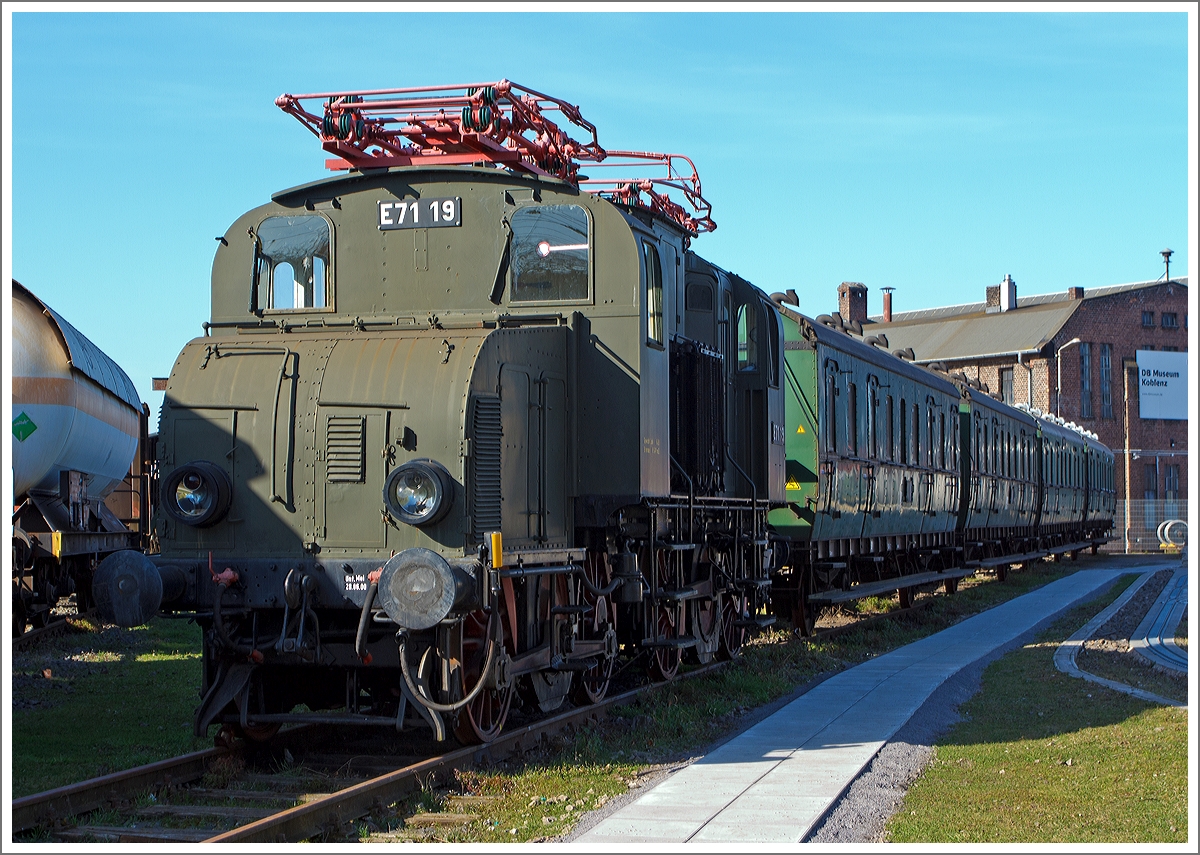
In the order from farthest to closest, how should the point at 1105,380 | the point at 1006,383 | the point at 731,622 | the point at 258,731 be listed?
the point at 1105,380, the point at 1006,383, the point at 731,622, the point at 258,731

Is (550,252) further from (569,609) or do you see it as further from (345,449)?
(569,609)

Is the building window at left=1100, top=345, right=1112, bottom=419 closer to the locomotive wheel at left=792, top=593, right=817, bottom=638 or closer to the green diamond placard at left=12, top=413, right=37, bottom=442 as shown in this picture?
the locomotive wheel at left=792, top=593, right=817, bottom=638

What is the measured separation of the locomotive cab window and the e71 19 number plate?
0.49 metres

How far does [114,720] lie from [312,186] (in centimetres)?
483

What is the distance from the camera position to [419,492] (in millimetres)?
7855

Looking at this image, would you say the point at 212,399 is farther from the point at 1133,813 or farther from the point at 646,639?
the point at 1133,813

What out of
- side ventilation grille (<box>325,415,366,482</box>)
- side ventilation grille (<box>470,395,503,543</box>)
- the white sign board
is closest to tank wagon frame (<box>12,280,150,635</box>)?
side ventilation grille (<box>325,415,366,482</box>)

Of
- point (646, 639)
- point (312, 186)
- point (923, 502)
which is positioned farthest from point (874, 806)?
point (923, 502)

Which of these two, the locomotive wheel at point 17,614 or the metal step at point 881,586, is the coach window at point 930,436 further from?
the locomotive wheel at point 17,614

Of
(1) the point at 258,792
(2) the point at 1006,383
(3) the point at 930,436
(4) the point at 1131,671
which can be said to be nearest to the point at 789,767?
(1) the point at 258,792

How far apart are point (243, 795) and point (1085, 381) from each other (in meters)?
52.1

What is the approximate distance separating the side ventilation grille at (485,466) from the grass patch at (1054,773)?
3051mm

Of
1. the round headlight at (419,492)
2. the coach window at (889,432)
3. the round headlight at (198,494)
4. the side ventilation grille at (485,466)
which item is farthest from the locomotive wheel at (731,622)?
the coach window at (889,432)

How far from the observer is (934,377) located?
23.6m
